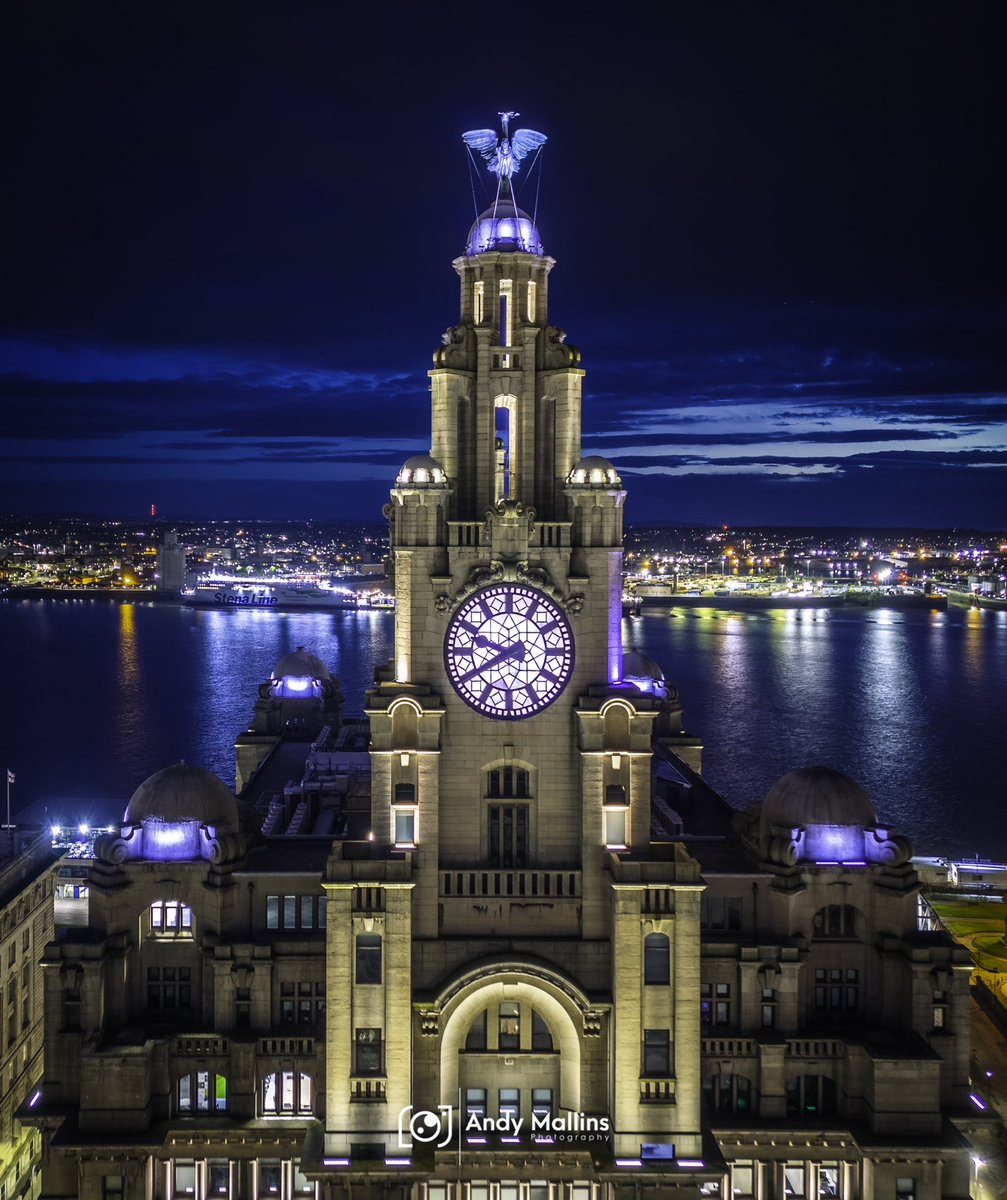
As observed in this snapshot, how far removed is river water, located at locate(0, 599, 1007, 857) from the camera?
3568 inches

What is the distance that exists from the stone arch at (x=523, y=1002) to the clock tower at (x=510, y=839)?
0.07 meters

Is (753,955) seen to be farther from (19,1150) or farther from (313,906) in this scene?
(19,1150)

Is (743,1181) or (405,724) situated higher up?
(405,724)

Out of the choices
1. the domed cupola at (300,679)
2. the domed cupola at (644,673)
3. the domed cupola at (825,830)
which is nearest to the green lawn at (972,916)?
the domed cupola at (644,673)

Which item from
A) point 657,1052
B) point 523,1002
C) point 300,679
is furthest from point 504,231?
point 300,679

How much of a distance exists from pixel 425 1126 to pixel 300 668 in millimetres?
34713

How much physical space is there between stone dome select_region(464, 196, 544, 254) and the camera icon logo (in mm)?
25193

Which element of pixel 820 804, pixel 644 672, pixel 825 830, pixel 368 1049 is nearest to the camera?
pixel 368 1049

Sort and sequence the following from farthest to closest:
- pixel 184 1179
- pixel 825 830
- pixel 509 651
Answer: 1. pixel 825 830
2. pixel 184 1179
3. pixel 509 651

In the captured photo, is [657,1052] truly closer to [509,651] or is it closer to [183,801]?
[509,651]

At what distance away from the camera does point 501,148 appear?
35.5 metres

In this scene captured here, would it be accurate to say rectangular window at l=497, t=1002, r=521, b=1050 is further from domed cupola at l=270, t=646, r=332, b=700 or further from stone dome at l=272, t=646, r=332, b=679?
stone dome at l=272, t=646, r=332, b=679

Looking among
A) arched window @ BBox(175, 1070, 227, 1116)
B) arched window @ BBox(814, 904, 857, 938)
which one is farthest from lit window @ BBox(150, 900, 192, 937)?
arched window @ BBox(814, 904, 857, 938)

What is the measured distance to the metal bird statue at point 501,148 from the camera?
3528 cm
